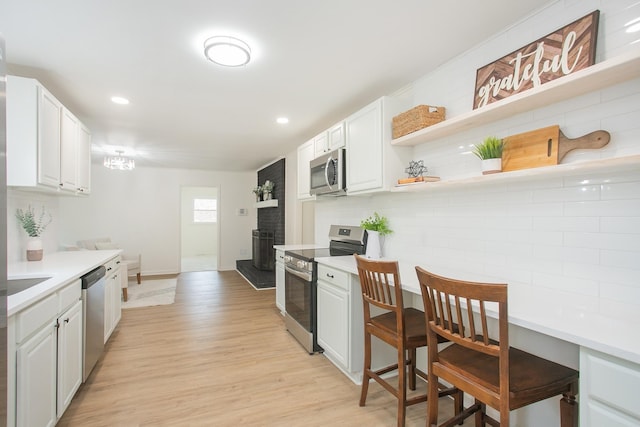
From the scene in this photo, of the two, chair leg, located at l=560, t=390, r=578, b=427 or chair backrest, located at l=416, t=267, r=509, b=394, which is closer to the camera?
chair backrest, located at l=416, t=267, r=509, b=394

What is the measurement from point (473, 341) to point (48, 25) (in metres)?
2.83

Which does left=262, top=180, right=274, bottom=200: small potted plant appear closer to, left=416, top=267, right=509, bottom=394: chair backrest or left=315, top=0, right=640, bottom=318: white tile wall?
left=315, top=0, right=640, bottom=318: white tile wall

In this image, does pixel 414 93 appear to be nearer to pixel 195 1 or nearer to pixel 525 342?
pixel 195 1

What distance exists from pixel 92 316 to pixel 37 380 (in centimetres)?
87

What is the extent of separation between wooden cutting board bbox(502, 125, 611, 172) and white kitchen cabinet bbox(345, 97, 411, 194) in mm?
851

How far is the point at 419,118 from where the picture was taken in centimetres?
221

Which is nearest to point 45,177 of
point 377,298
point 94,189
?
point 377,298

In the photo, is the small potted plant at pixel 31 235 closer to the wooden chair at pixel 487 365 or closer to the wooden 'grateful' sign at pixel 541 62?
the wooden chair at pixel 487 365

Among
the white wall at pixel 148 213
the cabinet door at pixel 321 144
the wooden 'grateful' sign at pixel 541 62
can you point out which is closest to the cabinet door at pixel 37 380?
the cabinet door at pixel 321 144

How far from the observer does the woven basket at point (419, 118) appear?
2.21 m

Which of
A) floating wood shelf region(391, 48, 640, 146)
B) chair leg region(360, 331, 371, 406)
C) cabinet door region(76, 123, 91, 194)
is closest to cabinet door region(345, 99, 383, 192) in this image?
floating wood shelf region(391, 48, 640, 146)

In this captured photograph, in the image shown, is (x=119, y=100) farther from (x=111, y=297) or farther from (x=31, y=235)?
(x=111, y=297)

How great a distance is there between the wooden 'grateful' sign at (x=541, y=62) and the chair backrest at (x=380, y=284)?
1.23m

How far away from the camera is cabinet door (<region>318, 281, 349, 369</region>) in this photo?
2.38 m
